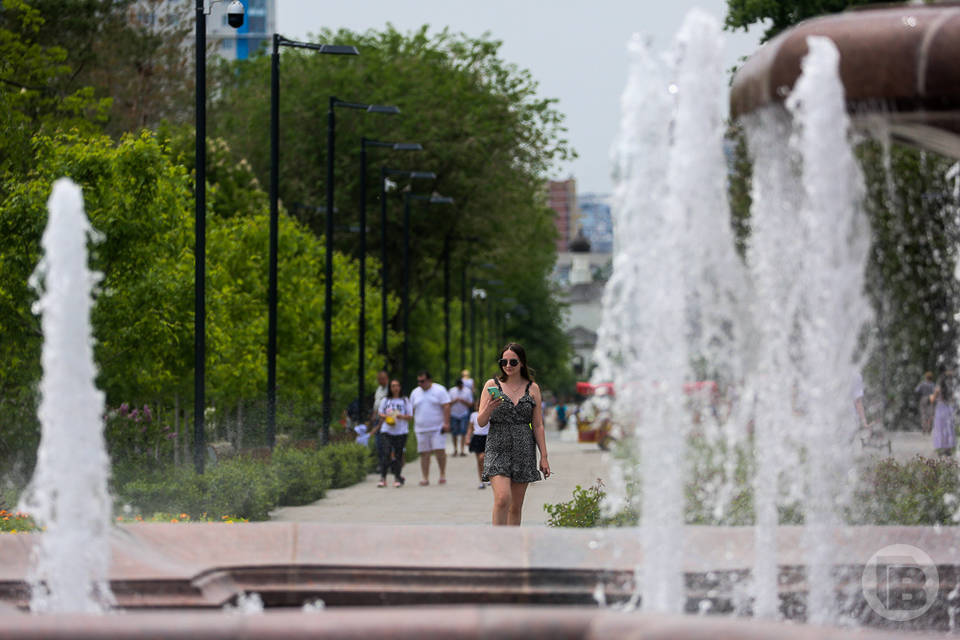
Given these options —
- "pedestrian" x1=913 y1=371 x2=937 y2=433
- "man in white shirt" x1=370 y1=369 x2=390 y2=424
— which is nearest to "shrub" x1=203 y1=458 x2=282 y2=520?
"man in white shirt" x1=370 y1=369 x2=390 y2=424

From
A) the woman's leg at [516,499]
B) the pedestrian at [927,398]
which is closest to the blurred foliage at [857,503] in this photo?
the woman's leg at [516,499]

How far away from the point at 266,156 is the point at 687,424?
47364 millimetres

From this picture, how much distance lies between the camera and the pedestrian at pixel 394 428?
26.7 m

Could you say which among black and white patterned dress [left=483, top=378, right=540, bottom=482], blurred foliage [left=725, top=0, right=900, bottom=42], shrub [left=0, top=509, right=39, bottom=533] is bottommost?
shrub [left=0, top=509, right=39, bottom=533]

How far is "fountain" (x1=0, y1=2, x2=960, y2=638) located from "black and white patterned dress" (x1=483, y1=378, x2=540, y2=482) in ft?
10.1

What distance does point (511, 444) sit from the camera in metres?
13.1

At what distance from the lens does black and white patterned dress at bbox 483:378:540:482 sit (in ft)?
43.0

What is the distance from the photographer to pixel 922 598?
30.7ft

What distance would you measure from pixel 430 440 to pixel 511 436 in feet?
45.3

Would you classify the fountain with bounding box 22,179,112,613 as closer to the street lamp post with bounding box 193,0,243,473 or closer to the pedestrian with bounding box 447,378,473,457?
the street lamp post with bounding box 193,0,243,473

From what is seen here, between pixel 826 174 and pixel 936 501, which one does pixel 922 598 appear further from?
pixel 936 501

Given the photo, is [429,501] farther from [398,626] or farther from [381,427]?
[398,626]

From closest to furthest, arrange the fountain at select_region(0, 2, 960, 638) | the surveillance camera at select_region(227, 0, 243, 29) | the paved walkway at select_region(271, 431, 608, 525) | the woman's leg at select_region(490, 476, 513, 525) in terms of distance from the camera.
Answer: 1. the fountain at select_region(0, 2, 960, 638)
2. the woman's leg at select_region(490, 476, 513, 525)
3. the paved walkway at select_region(271, 431, 608, 525)
4. the surveillance camera at select_region(227, 0, 243, 29)

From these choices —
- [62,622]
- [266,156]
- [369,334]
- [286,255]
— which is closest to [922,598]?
[62,622]
